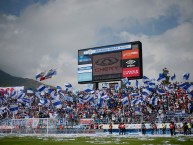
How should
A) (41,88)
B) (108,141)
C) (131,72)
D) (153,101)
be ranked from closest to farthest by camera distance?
1. (108,141)
2. (153,101)
3. (131,72)
4. (41,88)

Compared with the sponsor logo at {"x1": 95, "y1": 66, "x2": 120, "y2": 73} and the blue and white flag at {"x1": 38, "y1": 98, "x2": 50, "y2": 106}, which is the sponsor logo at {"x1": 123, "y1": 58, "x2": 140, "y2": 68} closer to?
the sponsor logo at {"x1": 95, "y1": 66, "x2": 120, "y2": 73}

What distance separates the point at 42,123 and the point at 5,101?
2286 centimetres

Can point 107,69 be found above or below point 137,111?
above

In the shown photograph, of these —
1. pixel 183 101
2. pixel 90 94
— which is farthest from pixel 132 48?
pixel 183 101

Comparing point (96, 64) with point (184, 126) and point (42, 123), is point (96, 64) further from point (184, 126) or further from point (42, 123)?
point (184, 126)

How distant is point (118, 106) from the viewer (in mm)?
46438

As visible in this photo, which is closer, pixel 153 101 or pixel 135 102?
pixel 153 101

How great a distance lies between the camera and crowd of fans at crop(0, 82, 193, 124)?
39.3 m

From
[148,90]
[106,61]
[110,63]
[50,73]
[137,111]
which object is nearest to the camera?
[137,111]

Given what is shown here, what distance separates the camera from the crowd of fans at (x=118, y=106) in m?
39.3

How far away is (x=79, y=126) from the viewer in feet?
141

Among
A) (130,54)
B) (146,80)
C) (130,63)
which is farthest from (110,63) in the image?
(146,80)

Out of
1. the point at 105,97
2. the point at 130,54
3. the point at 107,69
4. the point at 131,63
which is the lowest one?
the point at 105,97

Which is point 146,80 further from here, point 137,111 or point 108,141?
point 108,141
